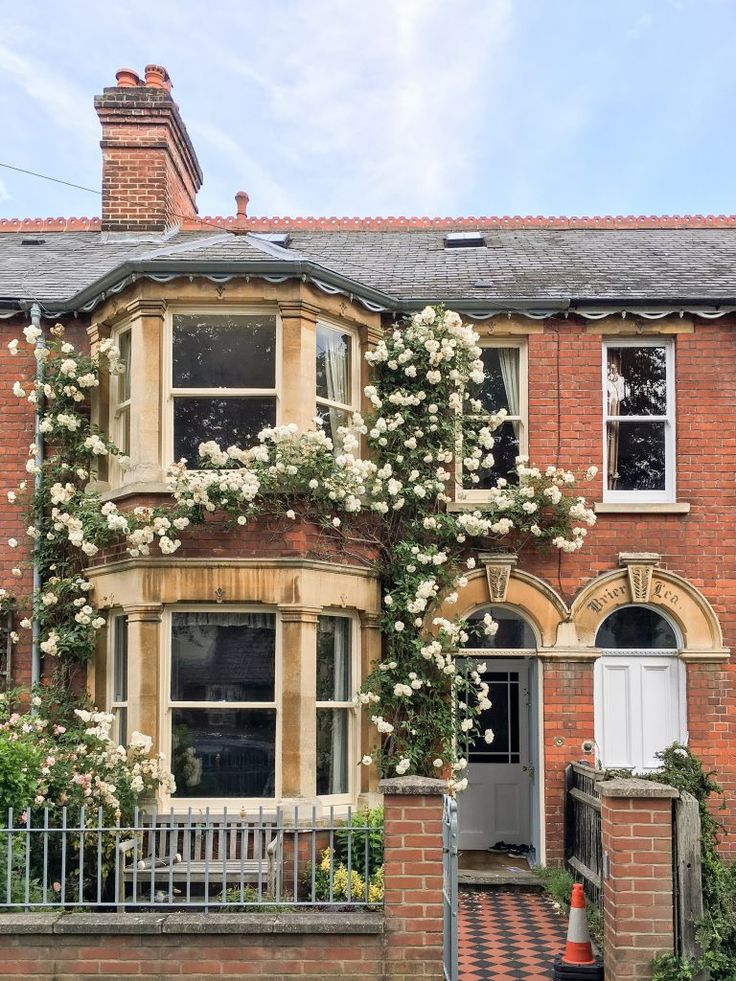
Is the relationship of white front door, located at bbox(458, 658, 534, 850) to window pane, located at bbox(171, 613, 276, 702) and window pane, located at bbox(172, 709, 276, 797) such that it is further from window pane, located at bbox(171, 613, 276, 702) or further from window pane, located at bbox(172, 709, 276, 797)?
window pane, located at bbox(171, 613, 276, 702)

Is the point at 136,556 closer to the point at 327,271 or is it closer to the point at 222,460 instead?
the point at 222,460

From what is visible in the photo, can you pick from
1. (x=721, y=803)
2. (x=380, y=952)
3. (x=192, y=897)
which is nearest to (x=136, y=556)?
(x=192, y=897)

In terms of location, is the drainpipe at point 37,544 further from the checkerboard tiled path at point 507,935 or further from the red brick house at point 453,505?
the checkerboard tiled path at point 507,935

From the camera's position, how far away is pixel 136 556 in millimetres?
10719

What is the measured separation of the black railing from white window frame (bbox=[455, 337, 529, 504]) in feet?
9.98

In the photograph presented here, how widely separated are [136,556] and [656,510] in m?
5.54

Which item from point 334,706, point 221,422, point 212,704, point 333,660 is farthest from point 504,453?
point 212,704

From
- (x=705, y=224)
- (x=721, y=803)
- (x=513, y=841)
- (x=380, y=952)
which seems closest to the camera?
(x=380, y=952)

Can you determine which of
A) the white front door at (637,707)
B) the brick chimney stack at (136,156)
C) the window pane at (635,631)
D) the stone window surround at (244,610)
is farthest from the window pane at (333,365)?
the brick chimney stack at (136,156)

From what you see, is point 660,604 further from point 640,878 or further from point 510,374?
point 640,878

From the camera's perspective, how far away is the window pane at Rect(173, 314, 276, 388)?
11.4 m

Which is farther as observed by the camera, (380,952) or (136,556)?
(136,556)

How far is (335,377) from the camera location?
466 inches

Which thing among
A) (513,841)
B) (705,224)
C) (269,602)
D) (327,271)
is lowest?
(513,841)
